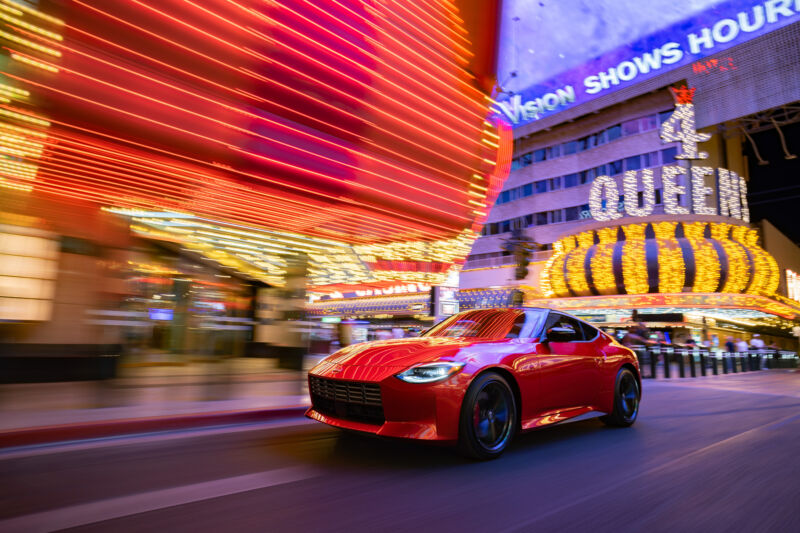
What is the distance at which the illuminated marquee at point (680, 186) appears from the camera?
3306 centimetres

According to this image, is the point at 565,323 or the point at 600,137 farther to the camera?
the point at 600,137

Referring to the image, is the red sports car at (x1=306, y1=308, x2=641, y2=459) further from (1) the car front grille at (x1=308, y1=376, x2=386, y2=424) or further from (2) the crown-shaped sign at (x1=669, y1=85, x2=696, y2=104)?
(2) the crown-shaped sign at (x1=669, y1=85, x2=696, y2=104)

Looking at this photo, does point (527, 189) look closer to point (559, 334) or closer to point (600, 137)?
point (600, 137)

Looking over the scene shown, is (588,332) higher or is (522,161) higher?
(522,161)

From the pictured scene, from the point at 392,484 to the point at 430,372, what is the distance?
89cm

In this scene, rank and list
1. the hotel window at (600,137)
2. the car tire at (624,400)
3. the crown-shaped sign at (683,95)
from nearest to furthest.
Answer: the car tire at (624,400) < the crown-shaped sign at (683,95) < the hotel window at (600,137)

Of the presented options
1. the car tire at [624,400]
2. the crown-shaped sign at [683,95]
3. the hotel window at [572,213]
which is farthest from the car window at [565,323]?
the hotel window at [572,213]

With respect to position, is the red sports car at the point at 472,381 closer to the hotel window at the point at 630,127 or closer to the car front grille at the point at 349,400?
the car front grille at the point at 349,400

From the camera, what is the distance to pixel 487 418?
4.20m

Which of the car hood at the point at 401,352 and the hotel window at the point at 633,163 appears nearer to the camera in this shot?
the car hood at the point at 401,352

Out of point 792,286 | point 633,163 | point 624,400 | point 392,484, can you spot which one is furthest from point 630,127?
point 392,484

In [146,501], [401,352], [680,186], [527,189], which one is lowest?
[146,501]

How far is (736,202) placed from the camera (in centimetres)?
3475

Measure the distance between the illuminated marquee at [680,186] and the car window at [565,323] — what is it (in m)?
31.1
